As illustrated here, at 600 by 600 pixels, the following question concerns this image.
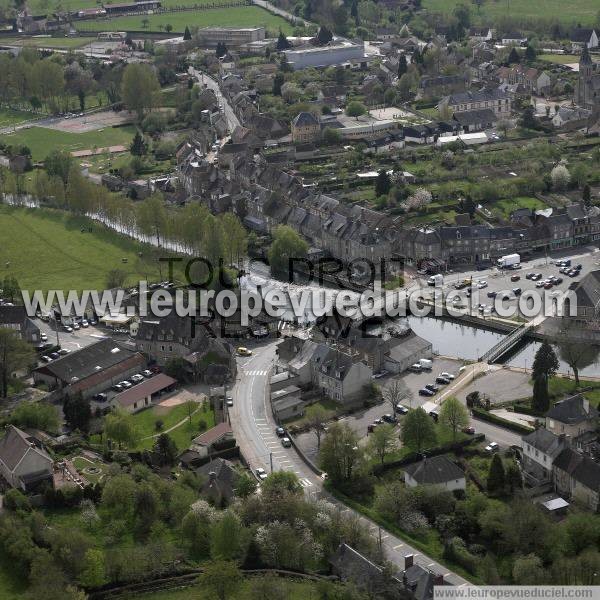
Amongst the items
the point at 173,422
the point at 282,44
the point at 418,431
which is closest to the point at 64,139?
the point at 282,44

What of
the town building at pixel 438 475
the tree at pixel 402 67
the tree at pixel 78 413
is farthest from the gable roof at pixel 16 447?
the tree at pixel 402 67

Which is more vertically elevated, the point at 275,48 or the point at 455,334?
the point at 275,48

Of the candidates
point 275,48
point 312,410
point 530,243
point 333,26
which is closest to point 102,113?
point 275,48

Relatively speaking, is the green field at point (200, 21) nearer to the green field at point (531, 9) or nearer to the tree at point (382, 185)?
the green field at point (531, 9)

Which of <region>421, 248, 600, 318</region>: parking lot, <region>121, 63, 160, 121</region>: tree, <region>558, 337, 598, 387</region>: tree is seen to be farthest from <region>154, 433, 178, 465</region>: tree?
<region>121, 63, 160, 121</region>: tree

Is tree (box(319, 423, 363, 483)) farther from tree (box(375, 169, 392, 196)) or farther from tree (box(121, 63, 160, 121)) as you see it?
tree (box(121, 63, 160, 121))

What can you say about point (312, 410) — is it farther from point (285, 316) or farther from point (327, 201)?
point (327, 201)
